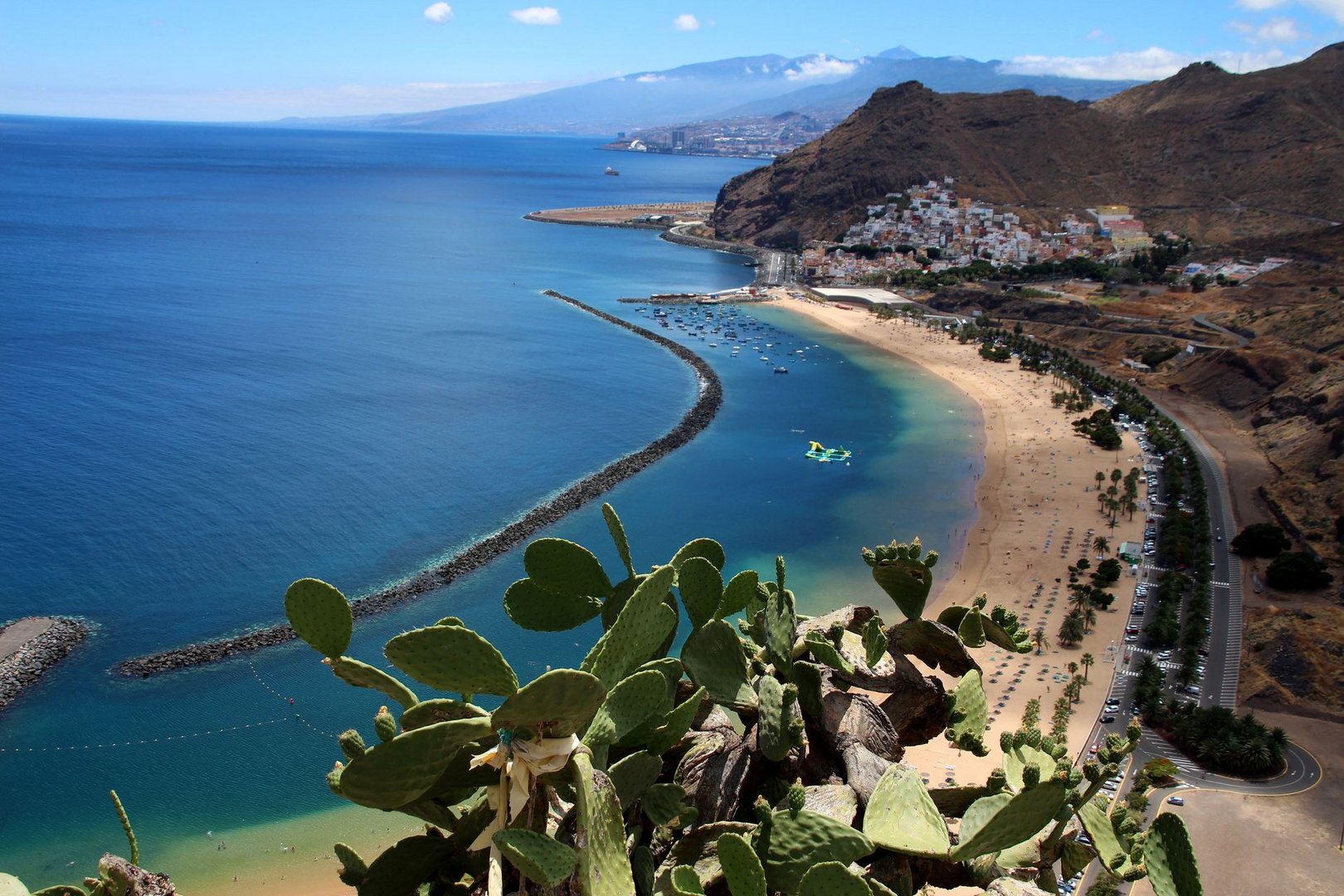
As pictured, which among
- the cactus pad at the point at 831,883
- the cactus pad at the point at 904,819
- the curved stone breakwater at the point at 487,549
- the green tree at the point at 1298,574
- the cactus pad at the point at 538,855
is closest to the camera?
the cactus pad at the point at 538,855

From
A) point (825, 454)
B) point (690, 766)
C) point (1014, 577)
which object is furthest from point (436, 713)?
point (825, 454)

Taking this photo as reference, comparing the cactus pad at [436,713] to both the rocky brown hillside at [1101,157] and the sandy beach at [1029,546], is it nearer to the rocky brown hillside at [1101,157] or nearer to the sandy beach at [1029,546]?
the sandy beach at [1029,546]

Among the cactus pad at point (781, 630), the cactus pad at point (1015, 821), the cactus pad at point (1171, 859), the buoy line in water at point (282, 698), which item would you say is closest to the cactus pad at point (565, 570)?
the cactus pad at point (781, 630)

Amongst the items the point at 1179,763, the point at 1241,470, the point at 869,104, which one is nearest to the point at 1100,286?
the point at 1241,470

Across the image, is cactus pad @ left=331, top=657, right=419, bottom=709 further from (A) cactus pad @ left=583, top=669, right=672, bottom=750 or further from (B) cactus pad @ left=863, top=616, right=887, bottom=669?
(B) cactus pad @ left=863, top=616, right=887, bottom=669

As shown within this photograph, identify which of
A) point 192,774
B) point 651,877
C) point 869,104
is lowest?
point 192,774

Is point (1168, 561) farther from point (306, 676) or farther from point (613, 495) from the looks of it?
point (306, 676)

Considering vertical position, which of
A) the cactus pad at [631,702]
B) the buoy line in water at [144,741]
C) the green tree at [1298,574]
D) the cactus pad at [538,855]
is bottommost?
the buoy line in water at [144,741]

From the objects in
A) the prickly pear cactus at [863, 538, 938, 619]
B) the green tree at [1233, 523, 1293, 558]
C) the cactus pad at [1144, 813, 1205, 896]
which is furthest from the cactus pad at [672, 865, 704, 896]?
the green tree at [1233, 523, 1293, 558]
